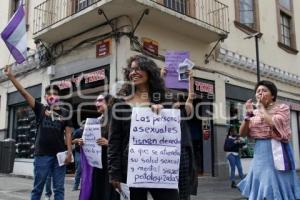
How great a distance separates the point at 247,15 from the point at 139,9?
6646mm

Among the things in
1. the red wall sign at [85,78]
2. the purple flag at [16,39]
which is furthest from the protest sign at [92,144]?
the red wall sign at [85,78]

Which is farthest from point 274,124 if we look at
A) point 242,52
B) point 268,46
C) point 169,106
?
point 268,46

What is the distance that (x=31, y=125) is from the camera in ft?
50.9

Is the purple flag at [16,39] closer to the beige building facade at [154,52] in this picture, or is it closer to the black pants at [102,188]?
the black pants at [102,188]

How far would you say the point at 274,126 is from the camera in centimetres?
462

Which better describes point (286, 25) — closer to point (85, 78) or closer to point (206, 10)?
point (206, 10)

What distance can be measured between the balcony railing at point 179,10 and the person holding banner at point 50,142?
24.2 feet

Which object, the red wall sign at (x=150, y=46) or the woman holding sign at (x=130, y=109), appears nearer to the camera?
the woman holding sign at (x=130, y=109)

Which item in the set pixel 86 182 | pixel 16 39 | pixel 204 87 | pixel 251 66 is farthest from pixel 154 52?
pixel 86 182

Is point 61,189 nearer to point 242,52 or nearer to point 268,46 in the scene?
point 242,52

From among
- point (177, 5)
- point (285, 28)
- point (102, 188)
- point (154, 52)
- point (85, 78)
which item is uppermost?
point (285, 28)

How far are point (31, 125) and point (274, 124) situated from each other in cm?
1231

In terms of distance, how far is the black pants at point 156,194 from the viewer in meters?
3.46

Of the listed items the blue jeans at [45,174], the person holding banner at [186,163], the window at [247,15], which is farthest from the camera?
the window at [247,15]
